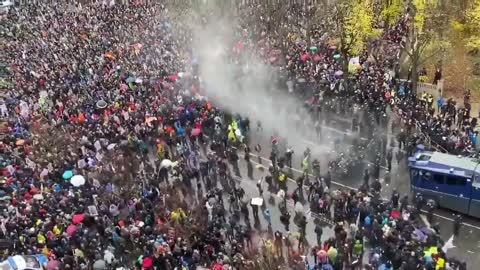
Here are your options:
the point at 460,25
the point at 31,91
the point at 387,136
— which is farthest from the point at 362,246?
the point at 31,91

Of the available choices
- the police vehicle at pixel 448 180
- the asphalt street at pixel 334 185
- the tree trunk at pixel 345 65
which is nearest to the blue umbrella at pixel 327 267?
the asphalt street at pixel 334 185

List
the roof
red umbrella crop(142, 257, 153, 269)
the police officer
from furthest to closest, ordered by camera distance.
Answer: the roof, the police officer, red umbrella crop(142, 257, 153, 269)

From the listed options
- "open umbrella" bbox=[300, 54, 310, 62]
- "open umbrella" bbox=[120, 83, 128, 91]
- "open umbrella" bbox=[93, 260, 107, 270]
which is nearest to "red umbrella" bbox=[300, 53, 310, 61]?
"open umbrella" bbox=[300, 54, 310, 62]

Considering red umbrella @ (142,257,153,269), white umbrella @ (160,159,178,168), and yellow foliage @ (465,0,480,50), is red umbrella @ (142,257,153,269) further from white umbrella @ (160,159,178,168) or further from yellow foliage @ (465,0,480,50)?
yellow foliage @ (465,0,480,50)

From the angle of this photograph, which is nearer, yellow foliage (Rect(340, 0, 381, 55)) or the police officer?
the police officer

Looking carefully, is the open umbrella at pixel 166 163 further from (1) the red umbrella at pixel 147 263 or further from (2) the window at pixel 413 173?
(2) the window at pixel 413 173

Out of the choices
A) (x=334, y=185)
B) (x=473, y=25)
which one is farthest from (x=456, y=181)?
(x=473, y=25)
